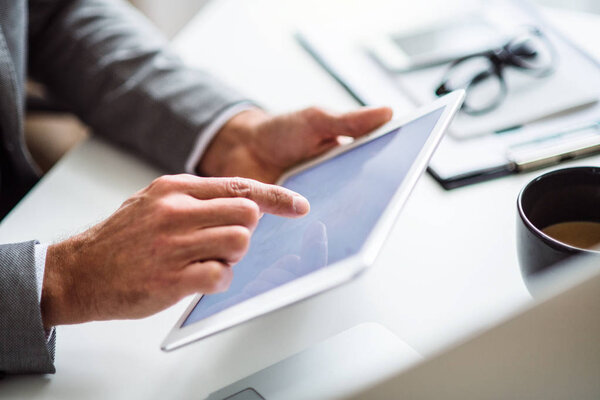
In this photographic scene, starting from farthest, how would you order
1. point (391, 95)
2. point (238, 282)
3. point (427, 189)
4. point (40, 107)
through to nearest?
1. point (40, 107)
2. point (391, 95)
3. point (427, 189)
4. point (238, 282)

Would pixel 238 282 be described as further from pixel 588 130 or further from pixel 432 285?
pixel 588 130

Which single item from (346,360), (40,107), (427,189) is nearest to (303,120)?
(427,189)

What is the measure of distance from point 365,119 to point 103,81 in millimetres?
320

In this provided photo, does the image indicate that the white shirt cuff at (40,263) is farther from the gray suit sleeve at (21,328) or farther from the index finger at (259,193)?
the index finger at (259,193)

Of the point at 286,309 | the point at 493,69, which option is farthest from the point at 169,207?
the point at 493,69

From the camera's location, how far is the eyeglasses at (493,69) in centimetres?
70

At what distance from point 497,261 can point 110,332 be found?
12.6 inches

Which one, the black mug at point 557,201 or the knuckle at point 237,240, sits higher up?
the black mug at point 557,201

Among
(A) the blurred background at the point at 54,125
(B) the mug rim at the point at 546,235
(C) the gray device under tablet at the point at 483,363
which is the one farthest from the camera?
(A) the blurred background at the point at 54,125

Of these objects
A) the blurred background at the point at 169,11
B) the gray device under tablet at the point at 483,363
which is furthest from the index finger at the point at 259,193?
the blurred background at the point at 169,11

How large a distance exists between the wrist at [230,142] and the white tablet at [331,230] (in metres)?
0.12

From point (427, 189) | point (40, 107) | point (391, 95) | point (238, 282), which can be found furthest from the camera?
point (40, 107)

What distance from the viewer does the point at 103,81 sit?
28.5 inches

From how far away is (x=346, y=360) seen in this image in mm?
456
